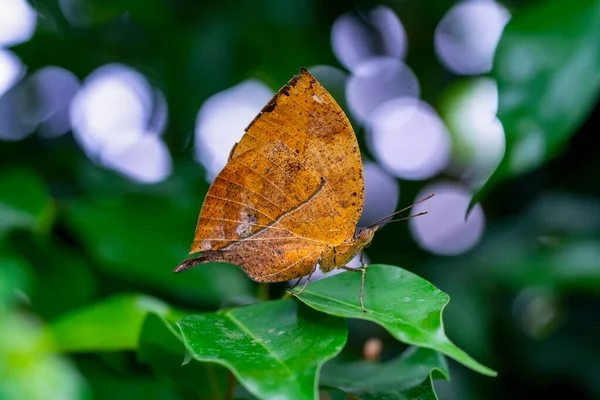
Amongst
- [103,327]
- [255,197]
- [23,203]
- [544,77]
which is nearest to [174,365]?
[103,327]

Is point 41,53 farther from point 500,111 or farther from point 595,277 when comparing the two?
point 595,277

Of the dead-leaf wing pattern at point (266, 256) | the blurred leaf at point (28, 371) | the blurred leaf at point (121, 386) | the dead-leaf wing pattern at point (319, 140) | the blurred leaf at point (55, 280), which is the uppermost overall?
the dead-leaf wing pattern at point (319, 140)

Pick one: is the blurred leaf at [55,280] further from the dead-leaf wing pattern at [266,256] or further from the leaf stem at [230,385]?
the leaf stem at [230,385]

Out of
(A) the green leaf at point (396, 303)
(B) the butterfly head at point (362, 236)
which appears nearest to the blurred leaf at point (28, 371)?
(A) the green leaf at point (396, 303)

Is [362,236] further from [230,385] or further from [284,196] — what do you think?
[230,385]

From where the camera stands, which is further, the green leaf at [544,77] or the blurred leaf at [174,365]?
the green leaf at [544,77]

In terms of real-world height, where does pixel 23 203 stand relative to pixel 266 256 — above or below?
below

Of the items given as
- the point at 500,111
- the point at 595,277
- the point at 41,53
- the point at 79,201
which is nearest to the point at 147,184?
the point at 79,201
